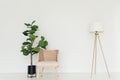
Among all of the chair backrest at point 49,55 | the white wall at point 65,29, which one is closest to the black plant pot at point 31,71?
the chair backrest at point 49,55

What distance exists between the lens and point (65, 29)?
18.5ft

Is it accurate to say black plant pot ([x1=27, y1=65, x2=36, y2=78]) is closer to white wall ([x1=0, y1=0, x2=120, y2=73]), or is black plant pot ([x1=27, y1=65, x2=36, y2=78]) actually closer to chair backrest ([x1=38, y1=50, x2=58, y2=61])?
chair backrest ([x1=38, y1=50, x2=58, y2=61])

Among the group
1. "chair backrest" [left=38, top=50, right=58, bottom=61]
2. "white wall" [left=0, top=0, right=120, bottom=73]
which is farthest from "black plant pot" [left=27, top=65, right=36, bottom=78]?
"white wall" [left=0, top=0, right=120, bottom=73]

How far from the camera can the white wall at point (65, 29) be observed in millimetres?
5594

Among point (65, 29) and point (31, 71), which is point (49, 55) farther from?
point (65, 29)

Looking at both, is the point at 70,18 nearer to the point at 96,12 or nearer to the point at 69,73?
the point at 96,12

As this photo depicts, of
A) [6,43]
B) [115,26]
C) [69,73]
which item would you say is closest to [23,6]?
[6,43]

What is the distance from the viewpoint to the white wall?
18.4 ft

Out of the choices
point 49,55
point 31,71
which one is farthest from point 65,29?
point 31,71

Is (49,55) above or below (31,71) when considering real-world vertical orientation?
above

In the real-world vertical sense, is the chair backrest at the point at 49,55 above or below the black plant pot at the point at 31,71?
above

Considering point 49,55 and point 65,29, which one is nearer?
point 49,55

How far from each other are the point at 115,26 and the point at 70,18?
4.53ft

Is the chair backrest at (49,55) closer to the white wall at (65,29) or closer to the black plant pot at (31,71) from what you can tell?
the black plant pot at (31,71)
